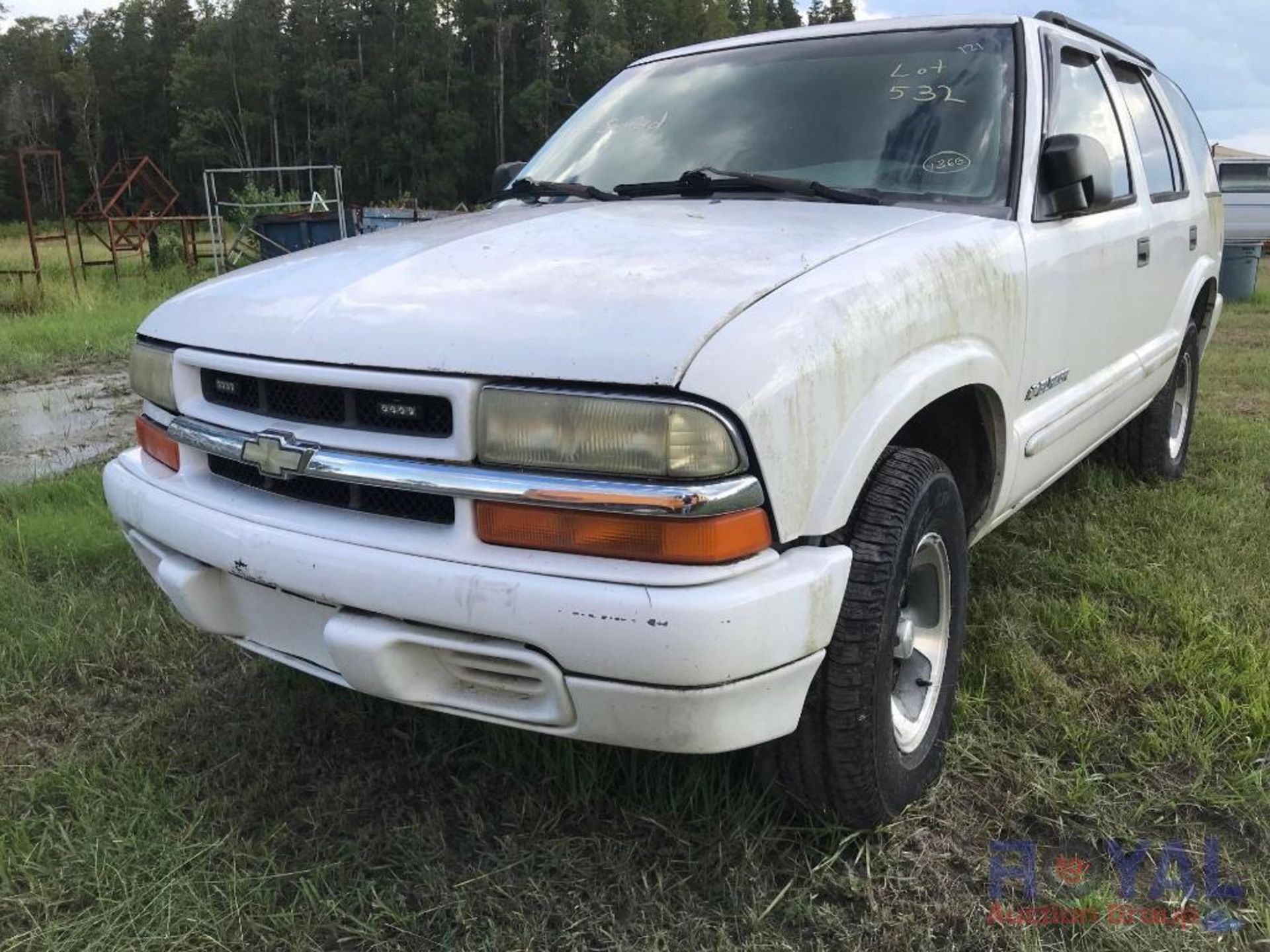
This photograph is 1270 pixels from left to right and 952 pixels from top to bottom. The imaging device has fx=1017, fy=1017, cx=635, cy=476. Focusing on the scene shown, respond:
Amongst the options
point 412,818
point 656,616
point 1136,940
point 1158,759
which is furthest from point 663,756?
point 1158,759

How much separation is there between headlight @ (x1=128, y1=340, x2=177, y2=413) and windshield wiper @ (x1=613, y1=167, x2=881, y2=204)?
4.32ft

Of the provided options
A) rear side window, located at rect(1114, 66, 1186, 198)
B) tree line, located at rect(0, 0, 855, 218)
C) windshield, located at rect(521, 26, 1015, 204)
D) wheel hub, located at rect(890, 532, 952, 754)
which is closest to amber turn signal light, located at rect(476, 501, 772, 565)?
wheel hub, located at rect(890, 532, 952, 754)

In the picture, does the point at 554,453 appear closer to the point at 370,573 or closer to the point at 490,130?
the point at 370,573

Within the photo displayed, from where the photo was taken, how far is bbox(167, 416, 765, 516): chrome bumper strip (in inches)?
62.4

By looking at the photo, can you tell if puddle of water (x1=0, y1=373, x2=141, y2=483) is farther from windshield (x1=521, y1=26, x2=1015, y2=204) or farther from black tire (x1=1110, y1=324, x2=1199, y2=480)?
black tire (x1=1110, y1=324, x2=1199, y2=480)

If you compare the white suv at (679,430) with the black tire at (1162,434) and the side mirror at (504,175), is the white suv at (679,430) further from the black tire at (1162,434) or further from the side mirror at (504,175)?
the black tire at (1162,434)

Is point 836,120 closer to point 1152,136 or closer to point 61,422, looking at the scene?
point 1152,136

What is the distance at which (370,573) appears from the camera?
174 cm

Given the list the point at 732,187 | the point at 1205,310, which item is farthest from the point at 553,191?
the point at 1205,310

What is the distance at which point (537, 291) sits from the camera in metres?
1.85

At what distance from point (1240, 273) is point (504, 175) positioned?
11481 millimetres

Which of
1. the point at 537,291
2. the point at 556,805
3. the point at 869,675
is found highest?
the point at 537,291

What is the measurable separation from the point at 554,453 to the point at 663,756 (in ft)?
3.10

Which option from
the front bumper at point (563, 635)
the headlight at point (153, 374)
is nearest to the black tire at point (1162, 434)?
the front bumper at point (563, 635)
